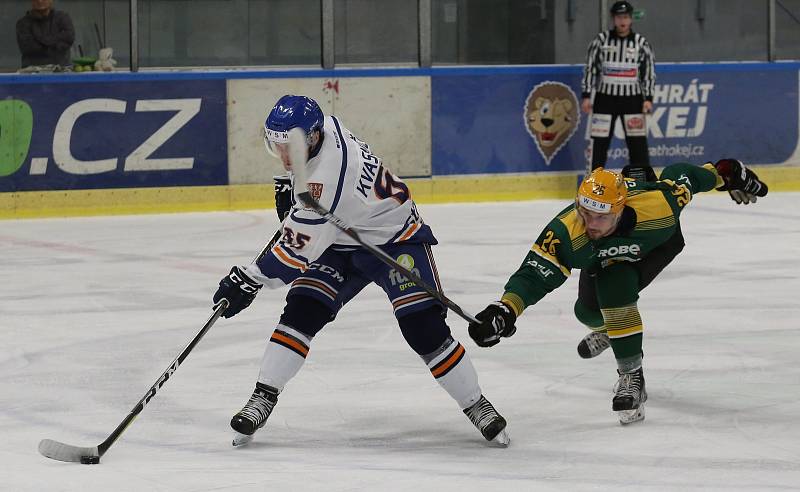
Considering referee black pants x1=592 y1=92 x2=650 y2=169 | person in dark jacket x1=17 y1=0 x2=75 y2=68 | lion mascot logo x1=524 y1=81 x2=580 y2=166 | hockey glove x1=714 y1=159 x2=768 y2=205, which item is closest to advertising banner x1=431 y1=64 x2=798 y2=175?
lion mascot logo x1=524 y1=81 x2=580 y2=166

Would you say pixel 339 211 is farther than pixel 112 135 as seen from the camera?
No

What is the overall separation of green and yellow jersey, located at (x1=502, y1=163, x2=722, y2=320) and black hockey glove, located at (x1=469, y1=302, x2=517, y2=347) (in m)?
0.07

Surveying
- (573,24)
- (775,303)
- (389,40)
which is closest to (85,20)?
(389,40)

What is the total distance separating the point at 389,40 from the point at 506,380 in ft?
21.8

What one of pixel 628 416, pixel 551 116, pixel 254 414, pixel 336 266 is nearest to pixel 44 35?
pixel 551 116

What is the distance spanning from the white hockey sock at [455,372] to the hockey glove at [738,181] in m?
1.18

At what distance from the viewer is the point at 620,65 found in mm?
11047

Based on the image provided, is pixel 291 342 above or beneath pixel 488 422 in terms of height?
above

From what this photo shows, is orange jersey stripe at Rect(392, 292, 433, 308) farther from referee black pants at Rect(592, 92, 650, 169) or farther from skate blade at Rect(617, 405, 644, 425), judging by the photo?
referee black pants at Rect(592, 92, 650, 169)

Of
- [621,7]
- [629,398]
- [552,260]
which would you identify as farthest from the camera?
[621,7]

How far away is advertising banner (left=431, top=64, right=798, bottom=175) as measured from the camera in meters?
11.3

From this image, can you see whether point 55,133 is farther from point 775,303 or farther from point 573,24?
point 775,303

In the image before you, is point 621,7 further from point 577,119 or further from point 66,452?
point 66,452

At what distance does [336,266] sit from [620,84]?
7.14 m
